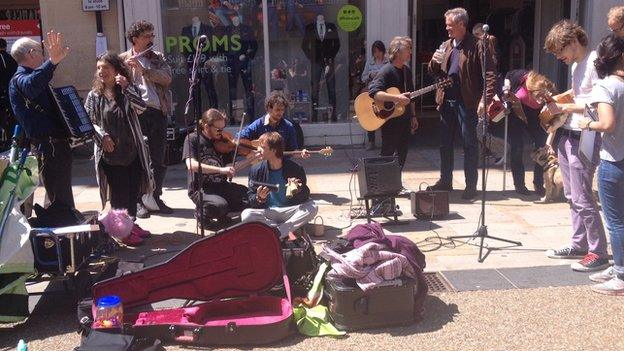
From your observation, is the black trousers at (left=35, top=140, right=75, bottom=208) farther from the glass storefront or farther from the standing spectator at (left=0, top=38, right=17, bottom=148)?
the glass storefront

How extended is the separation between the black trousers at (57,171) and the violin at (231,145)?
1.41m

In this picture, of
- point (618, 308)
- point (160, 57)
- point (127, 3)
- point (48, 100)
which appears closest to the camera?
point (618, 308)

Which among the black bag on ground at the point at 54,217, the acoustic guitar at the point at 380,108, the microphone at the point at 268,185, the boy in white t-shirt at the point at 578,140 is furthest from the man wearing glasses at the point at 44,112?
the boy in white t-shirt at the point at 578,140

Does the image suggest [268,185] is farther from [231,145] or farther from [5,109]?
[5,109]

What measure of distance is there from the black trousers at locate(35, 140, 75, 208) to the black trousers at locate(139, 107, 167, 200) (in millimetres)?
1372

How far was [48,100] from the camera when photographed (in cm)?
557

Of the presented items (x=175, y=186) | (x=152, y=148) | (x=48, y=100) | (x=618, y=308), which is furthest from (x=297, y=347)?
(x=175, y=186)

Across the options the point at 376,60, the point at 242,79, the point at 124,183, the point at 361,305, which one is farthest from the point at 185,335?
the point at 242,79

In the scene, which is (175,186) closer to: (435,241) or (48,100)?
(48,100)

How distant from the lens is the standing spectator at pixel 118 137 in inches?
241

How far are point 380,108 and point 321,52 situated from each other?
3.95 metres

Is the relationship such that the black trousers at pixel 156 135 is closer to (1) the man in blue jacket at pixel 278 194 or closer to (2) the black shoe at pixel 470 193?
(1) the man in blue jacket at pixel 278 194

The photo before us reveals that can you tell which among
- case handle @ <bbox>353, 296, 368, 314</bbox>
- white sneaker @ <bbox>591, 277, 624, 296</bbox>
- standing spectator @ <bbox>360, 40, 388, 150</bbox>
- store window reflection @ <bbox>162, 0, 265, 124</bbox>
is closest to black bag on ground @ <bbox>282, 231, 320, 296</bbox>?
case handle @ <bbox>353, 296, 368, 314</bbox>

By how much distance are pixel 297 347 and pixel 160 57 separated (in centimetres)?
396
